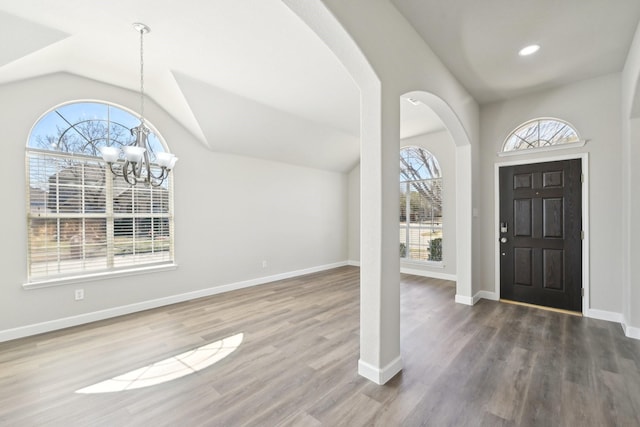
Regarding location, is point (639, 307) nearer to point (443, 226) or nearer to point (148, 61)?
point (443, 226)

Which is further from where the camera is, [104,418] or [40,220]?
[40,220]

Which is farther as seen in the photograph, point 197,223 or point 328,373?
point 197,223

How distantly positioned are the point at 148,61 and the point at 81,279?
2.75 metres

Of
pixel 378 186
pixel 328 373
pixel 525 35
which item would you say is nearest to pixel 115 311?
pixel 328 373

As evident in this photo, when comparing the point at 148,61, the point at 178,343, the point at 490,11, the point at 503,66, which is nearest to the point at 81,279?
the point at 178,343

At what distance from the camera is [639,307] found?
298cm

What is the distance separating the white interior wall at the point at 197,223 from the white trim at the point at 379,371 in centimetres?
322

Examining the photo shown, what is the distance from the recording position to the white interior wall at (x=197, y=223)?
307 cm

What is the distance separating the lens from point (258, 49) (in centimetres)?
283

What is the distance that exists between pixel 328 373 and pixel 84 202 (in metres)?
3.65

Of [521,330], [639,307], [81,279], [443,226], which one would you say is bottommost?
[521,330]

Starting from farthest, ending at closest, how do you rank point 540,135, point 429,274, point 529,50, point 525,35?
point 429,274
point 540,135
point 529,50
point 525,35

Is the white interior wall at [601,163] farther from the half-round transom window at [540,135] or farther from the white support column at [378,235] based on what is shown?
the white support column at [378,235]

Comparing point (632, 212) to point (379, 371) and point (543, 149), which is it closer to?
point (543, 149)
